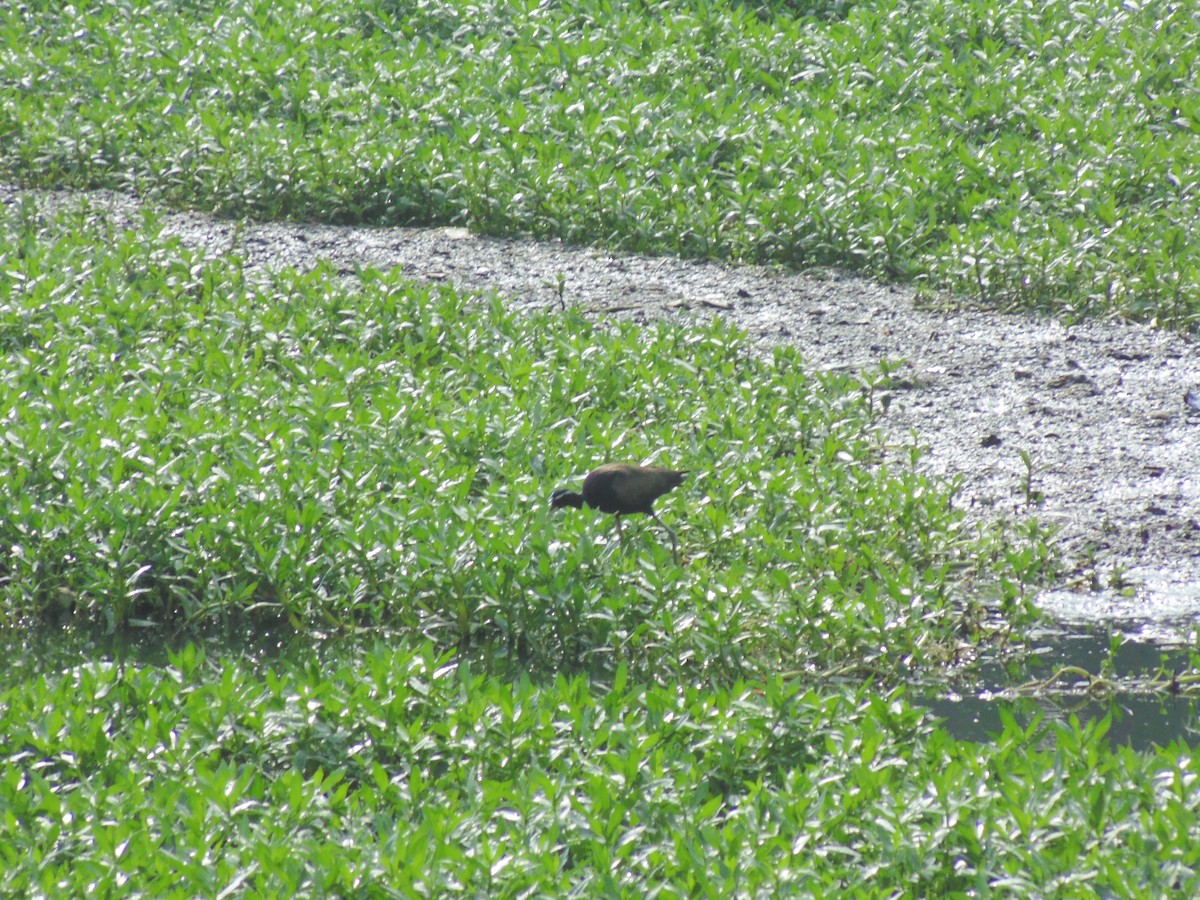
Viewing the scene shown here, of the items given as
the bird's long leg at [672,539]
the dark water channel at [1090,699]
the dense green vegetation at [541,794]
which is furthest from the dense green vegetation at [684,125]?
the dense green vegetation at [541,794]

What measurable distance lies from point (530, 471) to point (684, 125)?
4741 millimetres

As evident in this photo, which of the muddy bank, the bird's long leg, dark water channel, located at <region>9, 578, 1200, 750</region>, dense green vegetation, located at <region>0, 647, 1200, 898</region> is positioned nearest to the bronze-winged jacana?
the bird's long leg

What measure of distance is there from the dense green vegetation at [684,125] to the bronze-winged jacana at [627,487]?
11.9 ft

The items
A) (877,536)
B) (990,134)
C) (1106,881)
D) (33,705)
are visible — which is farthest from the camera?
(990,134)

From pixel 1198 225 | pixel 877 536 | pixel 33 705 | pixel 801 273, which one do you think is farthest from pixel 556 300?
pixel 33 705

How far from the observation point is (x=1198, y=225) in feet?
29.3

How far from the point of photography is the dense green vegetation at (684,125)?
9133 millimetres

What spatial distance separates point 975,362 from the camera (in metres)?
7.86

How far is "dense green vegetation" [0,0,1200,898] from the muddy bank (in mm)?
273

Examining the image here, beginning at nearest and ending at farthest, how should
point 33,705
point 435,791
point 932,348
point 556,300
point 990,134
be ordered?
point 435,791
point 33,705
point 932,348
point 556,300
point 990,134

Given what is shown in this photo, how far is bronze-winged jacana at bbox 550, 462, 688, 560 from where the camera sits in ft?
18.3

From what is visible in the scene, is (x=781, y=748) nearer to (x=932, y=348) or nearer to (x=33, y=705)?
(x=33, y=705)

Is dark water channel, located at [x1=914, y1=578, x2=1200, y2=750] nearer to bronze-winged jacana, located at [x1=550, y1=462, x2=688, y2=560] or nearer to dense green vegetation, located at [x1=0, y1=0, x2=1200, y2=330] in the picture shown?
bronze-winged jacana, located at [x1=550, y1=462, x2=688, y2=560]

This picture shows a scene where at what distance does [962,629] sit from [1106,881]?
2.13 m
